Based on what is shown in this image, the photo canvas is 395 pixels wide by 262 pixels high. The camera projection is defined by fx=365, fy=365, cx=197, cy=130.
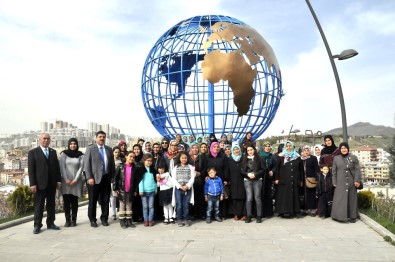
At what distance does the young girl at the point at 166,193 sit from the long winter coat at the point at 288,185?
2104 millimetres

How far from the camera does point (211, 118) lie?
384 inches

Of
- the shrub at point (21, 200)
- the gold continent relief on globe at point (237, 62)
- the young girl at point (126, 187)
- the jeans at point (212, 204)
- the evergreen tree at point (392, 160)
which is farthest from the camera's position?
the evergreen tree at point (392, 160)

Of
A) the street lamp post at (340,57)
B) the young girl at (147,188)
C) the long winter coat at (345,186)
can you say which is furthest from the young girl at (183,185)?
the street lamp post at (340,57)

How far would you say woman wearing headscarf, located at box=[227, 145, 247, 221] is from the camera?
6859mm

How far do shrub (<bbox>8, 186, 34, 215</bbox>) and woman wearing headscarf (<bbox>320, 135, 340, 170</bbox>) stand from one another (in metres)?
6.11

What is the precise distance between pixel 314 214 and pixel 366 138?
108534mm

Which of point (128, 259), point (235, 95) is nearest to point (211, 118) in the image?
point (235, 95)

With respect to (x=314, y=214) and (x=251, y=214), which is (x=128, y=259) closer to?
(x=251, y=214)

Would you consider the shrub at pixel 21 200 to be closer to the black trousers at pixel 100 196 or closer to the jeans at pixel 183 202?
the black trousers at pixel 100 196

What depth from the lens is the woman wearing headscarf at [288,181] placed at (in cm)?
701

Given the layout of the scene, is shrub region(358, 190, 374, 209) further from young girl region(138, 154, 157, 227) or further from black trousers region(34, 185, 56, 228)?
black trousers region(34, 185, 56, 228)

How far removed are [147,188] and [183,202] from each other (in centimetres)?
70

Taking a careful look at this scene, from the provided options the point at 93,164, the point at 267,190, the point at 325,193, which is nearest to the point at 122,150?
the point at 93,164

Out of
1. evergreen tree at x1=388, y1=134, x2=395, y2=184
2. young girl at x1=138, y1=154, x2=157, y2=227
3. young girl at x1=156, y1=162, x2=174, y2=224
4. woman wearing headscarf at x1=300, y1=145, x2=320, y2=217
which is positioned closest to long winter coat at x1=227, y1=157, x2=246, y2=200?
young girl at x1=156, y1=162, x2=174, y2=224
